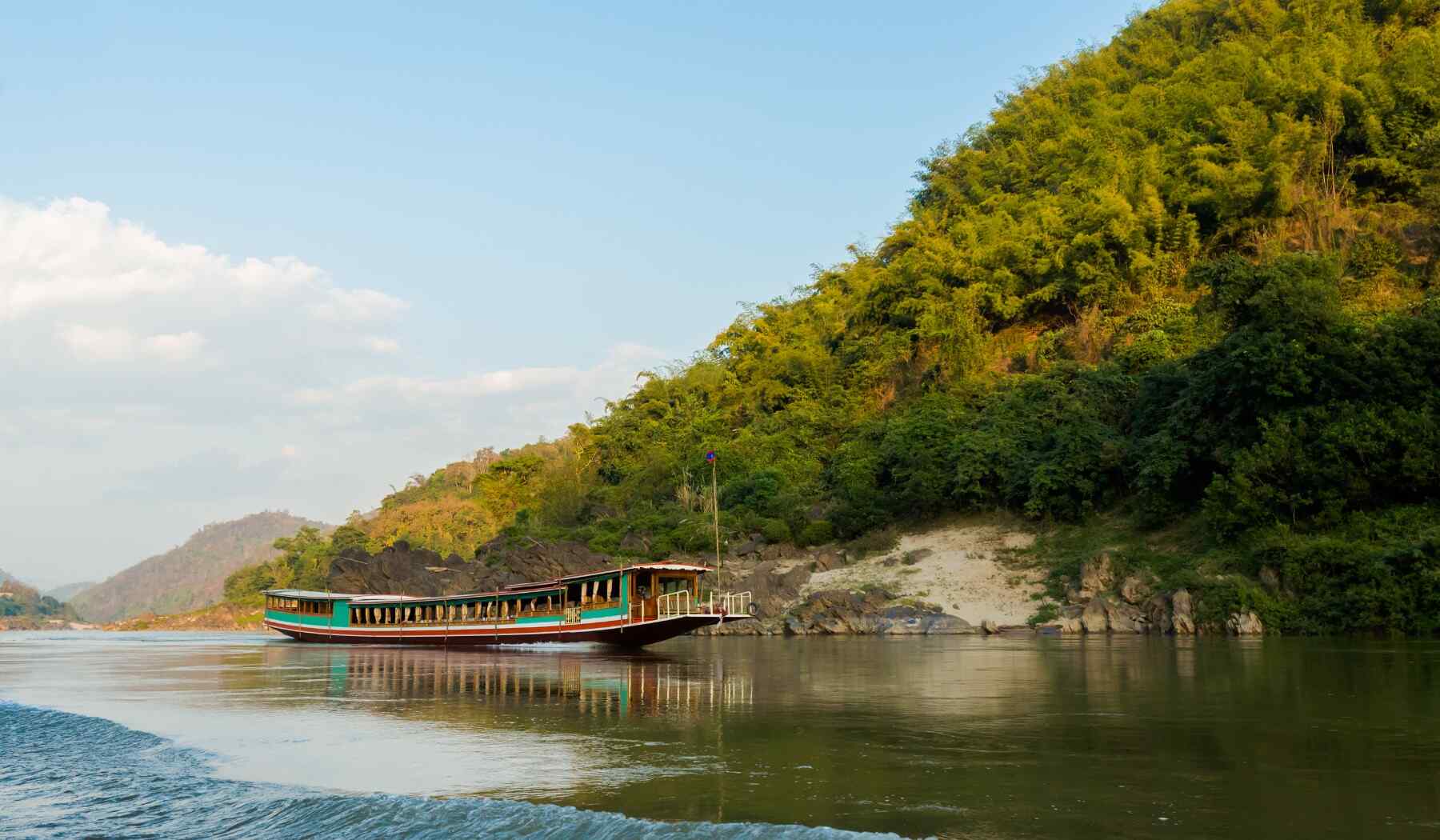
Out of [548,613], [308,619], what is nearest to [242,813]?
[548,613]

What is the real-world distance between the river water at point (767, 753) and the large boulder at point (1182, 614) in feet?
24.1

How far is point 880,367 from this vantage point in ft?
173

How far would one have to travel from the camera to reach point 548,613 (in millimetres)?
33938

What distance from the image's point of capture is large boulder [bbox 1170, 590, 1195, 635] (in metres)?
28.2

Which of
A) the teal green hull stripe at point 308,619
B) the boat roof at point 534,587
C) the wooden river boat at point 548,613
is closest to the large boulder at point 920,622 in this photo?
the wooden river boat at point 548,613

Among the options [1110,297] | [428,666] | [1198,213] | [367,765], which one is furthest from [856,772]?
[1198,213]

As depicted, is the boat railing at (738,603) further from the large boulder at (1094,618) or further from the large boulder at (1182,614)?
the large boulder at (1182,614)

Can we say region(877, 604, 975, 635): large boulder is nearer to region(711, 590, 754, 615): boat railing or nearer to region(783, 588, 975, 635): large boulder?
region(783, 588, 975, 635): large boulder

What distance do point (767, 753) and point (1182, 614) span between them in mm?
21557

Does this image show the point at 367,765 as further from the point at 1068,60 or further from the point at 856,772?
the point at 1068,60

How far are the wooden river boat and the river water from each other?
9733 millimetres

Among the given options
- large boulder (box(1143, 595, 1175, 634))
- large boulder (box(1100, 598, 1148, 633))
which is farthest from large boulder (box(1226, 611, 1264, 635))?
large boulder (box(1100, 598, 1148, 633))

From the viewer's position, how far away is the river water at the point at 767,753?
302 inches

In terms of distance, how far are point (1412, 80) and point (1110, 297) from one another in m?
14.5
